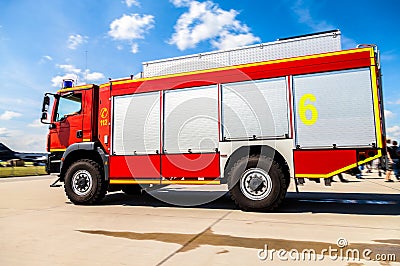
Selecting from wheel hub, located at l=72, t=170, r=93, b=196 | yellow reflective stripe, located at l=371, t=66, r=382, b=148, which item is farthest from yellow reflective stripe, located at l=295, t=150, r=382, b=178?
wheel hub, located at l=72, t=170, r=93, b=196

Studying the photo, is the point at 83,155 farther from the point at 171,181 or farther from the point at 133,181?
the point at 171,181

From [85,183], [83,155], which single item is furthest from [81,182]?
[83,155]

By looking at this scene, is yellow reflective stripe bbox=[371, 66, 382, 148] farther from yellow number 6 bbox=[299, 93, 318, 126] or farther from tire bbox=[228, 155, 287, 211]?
tire bbox=[228, 155, 287, 211]

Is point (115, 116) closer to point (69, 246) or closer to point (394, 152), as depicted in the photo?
point (69, 246)

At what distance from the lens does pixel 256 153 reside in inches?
237

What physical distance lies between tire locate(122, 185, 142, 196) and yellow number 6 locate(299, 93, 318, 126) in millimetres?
5427

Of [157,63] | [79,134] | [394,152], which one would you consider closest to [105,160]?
[79,134]

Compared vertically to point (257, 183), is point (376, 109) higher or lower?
higher

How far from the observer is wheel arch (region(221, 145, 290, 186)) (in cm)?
586

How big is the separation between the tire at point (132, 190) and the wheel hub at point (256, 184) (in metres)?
4.11

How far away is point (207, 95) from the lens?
6.45 metres

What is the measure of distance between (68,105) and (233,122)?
A: 4834mm

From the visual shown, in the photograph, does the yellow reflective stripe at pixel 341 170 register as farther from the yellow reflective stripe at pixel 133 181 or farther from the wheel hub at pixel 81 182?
the wheel hub at pixel 81 182

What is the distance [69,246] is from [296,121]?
15.1 feet
